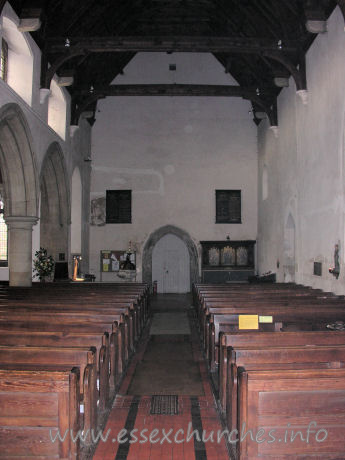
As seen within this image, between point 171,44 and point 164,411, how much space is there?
369 inches

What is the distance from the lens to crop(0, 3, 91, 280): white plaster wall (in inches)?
358

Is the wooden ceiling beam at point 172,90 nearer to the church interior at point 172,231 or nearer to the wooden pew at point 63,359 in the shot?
the church interior at point 172,231

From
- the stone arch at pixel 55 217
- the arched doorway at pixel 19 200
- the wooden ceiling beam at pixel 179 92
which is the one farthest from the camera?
the wooden ceiling beam at pixel 179 92

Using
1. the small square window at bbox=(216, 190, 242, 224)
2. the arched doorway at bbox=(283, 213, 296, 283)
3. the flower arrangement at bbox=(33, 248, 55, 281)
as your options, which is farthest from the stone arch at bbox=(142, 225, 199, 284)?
the flower arrangement at bbox=(33, 248, 55, 281)

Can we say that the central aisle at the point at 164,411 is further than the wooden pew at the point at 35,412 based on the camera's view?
Yes

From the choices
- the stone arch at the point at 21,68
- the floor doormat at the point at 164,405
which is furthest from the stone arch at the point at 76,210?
the floor doormat at the point at 164,405

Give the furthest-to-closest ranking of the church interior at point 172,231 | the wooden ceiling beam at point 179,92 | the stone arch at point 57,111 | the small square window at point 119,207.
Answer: the small square window at point 119,207, the wooden ceiling beam at point 179,92, the stone arch at point 57,111, the church interior at point 172,231

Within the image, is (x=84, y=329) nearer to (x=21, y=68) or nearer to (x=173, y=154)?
(x=21, y=68)

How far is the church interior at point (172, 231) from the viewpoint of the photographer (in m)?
2.90

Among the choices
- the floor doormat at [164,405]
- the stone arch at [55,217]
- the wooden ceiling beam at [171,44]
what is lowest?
the floor doormat at [164,405]

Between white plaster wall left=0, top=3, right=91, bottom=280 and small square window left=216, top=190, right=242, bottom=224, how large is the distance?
5227 mm

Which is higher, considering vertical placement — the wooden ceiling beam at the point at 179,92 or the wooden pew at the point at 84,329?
the wooden ceiling beam at the point at 179,92

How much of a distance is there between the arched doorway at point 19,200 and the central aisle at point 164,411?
422cm

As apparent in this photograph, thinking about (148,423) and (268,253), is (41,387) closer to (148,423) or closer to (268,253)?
(148,423)
